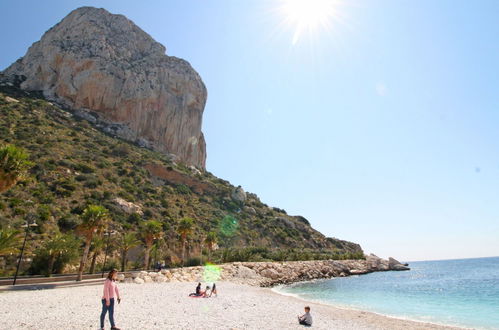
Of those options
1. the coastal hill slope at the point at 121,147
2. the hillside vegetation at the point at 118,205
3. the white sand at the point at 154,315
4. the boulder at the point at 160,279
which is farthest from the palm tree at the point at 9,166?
the coastal hill slope at the point at 121,147

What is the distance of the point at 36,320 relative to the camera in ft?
30.5

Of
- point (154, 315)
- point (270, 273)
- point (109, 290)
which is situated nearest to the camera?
point (109, 290)

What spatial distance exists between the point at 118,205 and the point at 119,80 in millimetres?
51748

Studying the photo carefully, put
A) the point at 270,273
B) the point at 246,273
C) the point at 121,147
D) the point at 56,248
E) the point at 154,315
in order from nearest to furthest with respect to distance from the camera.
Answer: the point at 154,315 < the point at 56,248 < the point at 246,273 < the point at 270,273 < the point at 121,147

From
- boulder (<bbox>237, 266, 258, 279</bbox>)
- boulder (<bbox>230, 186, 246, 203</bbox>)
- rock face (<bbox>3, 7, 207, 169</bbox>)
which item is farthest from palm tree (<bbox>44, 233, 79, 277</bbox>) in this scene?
rock face (<bbox>3, 7, 207, 169</bbox>)

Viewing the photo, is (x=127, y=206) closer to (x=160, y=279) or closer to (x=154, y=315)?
(x=160, y=279)

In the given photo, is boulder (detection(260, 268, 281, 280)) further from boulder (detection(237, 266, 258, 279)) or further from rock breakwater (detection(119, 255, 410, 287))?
boulder (detection(237, 266, 258, 279))

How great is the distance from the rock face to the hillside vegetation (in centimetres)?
881

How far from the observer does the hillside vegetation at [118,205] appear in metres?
31.7

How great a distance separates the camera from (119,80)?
8312 centimetres

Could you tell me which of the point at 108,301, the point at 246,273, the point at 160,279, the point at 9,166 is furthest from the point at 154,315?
the point at 246,273

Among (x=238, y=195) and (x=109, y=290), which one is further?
(x=238, y=195)

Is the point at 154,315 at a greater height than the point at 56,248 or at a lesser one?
lesser

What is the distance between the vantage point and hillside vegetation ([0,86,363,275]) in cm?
3172
